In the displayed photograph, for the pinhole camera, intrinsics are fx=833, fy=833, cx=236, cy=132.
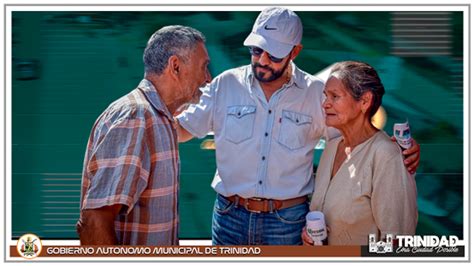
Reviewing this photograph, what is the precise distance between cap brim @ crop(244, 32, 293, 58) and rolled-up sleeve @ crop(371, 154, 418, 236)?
Result: 79cm

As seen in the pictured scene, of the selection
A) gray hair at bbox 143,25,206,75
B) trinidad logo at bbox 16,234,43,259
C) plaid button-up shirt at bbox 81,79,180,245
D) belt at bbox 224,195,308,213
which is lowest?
trinidad logo at bbox 16,234,43,259

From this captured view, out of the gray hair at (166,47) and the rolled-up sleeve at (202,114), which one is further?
the rolled-up sleeve at (202,114)

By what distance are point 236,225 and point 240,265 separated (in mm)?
245

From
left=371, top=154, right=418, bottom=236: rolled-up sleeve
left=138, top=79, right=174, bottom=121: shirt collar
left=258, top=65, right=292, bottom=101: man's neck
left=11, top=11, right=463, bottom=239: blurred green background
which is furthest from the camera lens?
left=11, top=11, right=463, bottom=239: blurred green background

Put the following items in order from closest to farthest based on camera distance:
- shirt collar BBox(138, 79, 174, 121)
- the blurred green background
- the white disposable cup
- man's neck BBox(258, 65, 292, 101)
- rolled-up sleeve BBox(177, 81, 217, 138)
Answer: shirt collar BBox(138, 79, 174, 121)
the white disposable cup
man's neck BBox(258, 65, 292, 101)
rolled-up sleeve BBox(177, 81, 217, 138)
the blurred green background

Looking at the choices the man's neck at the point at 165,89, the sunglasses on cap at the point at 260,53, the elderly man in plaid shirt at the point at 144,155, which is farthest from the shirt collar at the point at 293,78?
the man's neck at the point at 165,89

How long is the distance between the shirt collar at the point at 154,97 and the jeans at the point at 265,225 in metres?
0.94

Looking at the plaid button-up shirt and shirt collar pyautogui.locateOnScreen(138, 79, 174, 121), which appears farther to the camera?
shirt collar pyautogui.locateOnScreen(138, 79, 174, 121)

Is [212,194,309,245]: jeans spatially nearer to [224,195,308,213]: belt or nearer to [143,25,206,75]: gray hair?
[224,195,308,213]: belt

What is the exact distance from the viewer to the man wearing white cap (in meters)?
4.32

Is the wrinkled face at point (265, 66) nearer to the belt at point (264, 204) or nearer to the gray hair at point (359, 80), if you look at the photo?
the gray hair at point (359, 80)

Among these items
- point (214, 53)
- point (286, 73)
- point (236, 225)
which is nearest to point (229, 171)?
point (236, 225)

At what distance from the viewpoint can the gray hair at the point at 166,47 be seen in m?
3.68

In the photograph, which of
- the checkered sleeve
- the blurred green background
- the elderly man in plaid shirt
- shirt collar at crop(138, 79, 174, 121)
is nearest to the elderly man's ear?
the elderly man in plaid shirt
